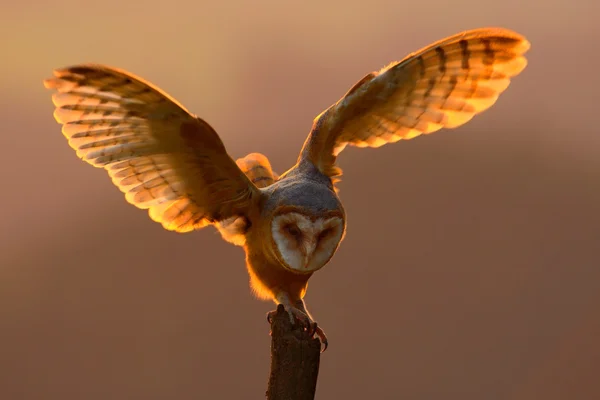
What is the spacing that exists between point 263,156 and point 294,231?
2.27 feet

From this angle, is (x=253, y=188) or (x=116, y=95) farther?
(x=253, y=188)

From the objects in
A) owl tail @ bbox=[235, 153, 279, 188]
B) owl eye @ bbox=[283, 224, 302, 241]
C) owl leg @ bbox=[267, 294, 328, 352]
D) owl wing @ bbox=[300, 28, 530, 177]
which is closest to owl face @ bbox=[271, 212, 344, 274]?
owl eye @ bbox=[283, 224, 302, 241]

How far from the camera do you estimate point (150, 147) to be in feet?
9.55

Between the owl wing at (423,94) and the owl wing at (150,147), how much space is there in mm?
405

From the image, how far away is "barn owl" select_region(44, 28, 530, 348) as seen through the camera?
2.81 m

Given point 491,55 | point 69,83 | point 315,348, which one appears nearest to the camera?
point 69,83

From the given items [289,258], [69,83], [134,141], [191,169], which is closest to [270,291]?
[289,258]

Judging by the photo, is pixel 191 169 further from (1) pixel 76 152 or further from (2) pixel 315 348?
(2) pixel 315 348

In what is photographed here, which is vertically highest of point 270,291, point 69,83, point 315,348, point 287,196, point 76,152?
point 69,83

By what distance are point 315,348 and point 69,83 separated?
1152 millimetres

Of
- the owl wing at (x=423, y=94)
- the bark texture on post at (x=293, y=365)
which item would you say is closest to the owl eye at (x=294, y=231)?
the bark texture on post at (x=293, y=365)

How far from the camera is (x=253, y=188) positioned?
3.00m

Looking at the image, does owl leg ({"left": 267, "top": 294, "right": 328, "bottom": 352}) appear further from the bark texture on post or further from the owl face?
the owl face

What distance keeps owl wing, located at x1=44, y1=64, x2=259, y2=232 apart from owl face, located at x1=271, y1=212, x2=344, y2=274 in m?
0.20
